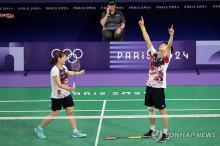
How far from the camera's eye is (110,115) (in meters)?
13.5

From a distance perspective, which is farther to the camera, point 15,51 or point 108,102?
point 15,51

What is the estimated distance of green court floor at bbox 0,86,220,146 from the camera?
37.5 ft

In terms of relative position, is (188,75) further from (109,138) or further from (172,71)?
(109,138)

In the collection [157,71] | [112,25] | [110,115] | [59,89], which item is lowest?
[110,115]

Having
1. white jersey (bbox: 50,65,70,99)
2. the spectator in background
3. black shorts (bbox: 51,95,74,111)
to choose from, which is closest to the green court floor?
black shorts (bbox: 51,95,74,111)

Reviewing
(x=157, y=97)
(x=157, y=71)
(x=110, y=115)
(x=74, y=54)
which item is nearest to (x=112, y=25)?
(x=74, y=54)

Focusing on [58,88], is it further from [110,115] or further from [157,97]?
[110,115]

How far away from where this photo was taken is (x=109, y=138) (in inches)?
455

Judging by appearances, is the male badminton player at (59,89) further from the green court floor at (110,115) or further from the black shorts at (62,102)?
the green court floor at (110,115)

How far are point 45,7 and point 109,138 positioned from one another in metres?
11.1

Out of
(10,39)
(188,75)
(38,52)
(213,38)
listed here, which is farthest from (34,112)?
(213,38)

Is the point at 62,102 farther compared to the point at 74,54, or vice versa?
the point at 74,54

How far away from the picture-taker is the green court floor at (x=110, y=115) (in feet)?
37.5

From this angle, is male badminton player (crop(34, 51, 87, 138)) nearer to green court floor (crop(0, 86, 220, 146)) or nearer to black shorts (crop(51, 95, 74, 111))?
black shorts (crop(51, 95, 74, 111))
